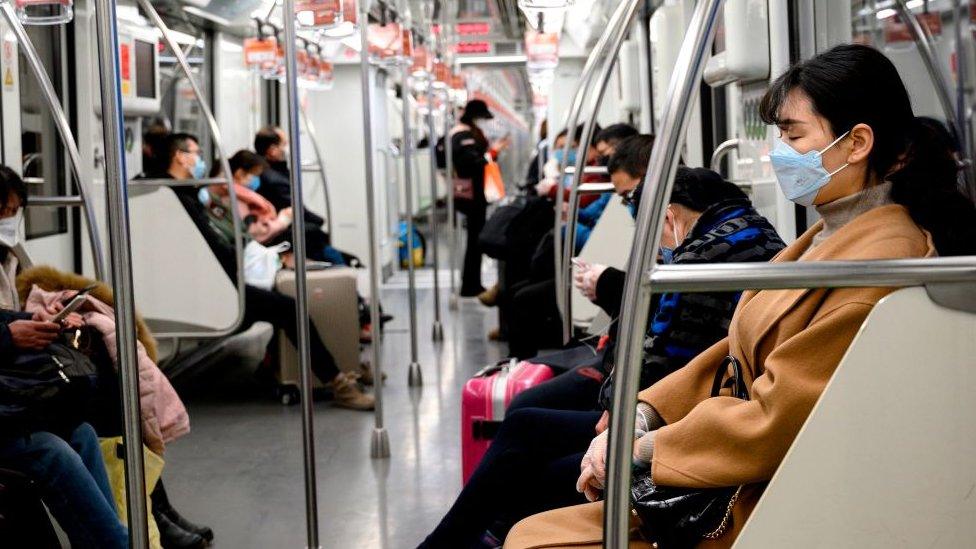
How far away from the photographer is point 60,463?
10.3ft

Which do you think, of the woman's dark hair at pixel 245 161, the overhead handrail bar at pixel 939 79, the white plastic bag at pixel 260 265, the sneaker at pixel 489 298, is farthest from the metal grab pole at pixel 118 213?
the sneaker at pixel 489 298

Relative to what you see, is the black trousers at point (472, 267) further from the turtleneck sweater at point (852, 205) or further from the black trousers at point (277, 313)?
the turtleneck sweater at point (852, 205)

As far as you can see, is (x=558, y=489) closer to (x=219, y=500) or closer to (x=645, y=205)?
(x=645, y=205)

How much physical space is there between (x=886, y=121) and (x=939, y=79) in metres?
1.08

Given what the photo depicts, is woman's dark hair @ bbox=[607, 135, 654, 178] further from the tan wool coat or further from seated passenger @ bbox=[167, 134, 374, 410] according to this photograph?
seated passenger @ bbox=[167, 134, 374, 410]

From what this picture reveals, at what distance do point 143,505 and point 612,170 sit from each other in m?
2.24

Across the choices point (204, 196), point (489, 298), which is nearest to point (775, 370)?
point (204, 196)

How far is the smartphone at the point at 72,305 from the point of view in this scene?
3.31 meters

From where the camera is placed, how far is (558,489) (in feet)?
9.73

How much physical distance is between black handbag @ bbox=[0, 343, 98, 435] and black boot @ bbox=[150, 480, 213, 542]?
1.97ft

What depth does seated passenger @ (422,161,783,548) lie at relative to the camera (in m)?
2.85

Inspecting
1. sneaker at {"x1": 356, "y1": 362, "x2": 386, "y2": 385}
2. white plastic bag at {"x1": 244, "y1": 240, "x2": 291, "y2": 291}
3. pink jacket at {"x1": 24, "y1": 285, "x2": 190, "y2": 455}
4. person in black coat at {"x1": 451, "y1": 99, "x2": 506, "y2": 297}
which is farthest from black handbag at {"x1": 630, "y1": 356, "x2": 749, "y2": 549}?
person in black coat at {"x1": 451, "y1": 99, "x2": 506, "y2": 297}

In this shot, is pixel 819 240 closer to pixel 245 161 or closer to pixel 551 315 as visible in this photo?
pixel 551 315

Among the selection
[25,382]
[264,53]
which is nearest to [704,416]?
[25,382]
